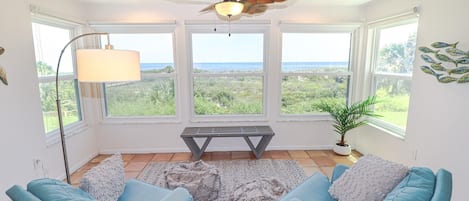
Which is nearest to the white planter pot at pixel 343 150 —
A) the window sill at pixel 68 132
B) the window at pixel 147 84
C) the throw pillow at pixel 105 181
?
the window at pixel 147 84

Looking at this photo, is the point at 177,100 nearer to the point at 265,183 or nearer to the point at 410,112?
the point at 265,183

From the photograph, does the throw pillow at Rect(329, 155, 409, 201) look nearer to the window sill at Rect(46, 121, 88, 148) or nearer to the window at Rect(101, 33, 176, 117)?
the window at Rect(101, 33, 176, 117)

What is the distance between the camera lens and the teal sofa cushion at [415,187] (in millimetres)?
1182

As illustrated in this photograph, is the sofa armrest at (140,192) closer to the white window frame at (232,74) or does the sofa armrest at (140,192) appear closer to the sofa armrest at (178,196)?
the sofa armrest at (178,196)

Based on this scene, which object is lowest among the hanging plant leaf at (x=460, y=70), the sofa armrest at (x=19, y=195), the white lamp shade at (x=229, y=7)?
the sofa armrest at (x=19, y=195)

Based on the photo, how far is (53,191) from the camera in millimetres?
1220

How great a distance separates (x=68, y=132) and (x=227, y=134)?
198 centimetres

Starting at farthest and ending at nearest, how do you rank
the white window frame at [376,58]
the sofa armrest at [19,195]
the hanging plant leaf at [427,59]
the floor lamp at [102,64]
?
the white window frame at [376,58]
the hanging plant leaf at [427,59]
the floor lamp at [102,64]
the sofa armrest at [19,195]

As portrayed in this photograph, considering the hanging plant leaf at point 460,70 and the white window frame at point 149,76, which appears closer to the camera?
the hanging plant leaf at point 460,70

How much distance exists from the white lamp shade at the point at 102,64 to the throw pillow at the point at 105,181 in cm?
58

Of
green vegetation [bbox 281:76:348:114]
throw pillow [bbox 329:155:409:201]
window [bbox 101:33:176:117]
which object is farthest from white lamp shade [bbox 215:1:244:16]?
green vegetation [bbox 281:76:348:114]

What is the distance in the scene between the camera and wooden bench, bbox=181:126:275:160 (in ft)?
11.0

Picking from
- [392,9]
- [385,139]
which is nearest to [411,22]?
[392,9]

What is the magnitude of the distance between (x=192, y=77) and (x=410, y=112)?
2.75m
